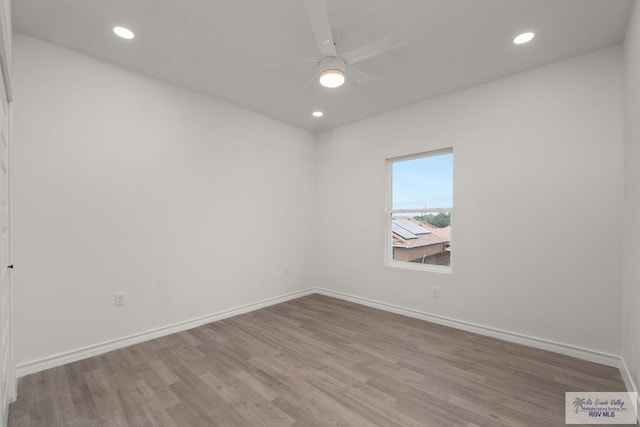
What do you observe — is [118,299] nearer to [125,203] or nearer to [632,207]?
[125,203]

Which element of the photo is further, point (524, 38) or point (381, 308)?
point (381, 308)

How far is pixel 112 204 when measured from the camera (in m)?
2.81

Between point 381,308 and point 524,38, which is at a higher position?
point 524,38

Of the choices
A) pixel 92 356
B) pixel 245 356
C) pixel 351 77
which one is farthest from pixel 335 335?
pixel 351 77

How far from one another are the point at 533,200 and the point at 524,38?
4.81 feet

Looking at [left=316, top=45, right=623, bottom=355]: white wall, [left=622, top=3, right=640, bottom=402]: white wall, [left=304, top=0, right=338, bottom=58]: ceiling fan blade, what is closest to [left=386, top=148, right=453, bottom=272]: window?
[left=316, top=45, right=623, bottom=355]: white wall

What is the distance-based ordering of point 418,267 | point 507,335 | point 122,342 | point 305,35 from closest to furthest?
point 305,35, point 122,342, point 507,335, point 418,267

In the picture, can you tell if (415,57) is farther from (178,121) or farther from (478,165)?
(178,121)

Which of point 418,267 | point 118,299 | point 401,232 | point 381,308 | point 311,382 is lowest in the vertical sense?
point 311,382

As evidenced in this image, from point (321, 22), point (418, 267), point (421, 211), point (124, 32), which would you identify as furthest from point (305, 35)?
point (418, 267)

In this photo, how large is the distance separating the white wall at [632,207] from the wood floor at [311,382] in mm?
391

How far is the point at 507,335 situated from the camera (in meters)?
3.02

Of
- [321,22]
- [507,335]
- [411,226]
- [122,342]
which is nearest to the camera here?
[321,22]

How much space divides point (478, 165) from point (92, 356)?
4.30 m
